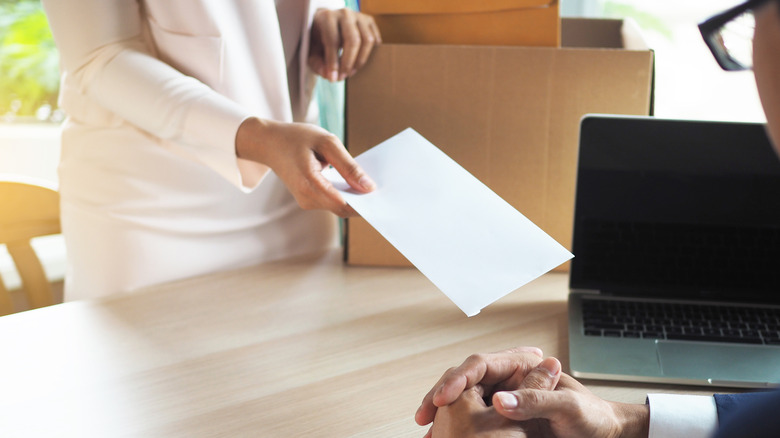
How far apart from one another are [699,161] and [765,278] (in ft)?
0.65

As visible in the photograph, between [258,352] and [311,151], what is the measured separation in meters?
0.28

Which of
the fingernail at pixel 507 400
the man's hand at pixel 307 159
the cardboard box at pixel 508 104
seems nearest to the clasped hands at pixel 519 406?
the fingernail at pixel 507 400

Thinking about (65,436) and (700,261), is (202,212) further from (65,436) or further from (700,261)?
(700,261)

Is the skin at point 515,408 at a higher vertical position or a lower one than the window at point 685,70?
lower

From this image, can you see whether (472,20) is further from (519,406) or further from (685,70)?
(685,70)

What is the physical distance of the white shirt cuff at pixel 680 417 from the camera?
2.54 ft

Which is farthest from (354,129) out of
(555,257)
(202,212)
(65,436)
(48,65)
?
(48,65)

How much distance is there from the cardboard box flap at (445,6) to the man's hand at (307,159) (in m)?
0.30

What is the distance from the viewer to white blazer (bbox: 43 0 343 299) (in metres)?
1.12

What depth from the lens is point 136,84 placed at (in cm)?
112

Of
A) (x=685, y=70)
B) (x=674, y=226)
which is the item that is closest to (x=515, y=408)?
(x=674, y=226)

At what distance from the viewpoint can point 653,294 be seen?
1088mm

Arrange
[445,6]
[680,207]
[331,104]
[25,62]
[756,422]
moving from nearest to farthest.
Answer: [756,422]
[680,207]
[445,6]
[331,104]
[25,62]

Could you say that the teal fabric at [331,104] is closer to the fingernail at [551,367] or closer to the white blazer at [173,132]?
the white blazer at [173,132]
